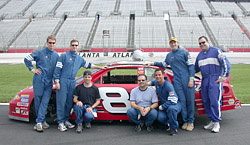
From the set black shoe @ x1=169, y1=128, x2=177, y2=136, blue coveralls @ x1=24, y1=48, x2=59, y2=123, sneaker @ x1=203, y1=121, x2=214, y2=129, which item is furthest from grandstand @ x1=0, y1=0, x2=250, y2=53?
black shoe @ x1=169, y1=128, x2=177, y2=136

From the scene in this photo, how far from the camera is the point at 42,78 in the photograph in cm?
452

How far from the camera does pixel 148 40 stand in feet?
125

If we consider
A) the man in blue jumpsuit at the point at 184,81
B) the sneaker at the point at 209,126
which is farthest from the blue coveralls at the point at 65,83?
the sneaker at the point at 209,126

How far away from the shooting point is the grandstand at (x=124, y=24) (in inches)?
1464

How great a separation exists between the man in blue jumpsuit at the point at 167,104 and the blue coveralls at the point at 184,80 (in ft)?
0.58

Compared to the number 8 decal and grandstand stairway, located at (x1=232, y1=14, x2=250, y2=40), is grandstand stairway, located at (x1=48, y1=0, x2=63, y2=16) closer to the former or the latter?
grandstand stairway, located at (x1=232, y1=14, x2=250, y2=40)

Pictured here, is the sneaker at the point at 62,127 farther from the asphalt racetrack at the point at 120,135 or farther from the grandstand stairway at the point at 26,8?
the grandstand stairway at the point at 26,8

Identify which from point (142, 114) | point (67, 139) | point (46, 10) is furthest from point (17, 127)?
point (46, 10)

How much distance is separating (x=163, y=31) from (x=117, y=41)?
8538mm

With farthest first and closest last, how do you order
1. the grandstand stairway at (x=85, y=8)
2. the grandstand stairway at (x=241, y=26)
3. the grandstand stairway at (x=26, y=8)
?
the grandstand stairway at (x=26, y=8) < the grandstand stairway at (x=85, y=8) < the grandstand stairway at (x=241, y=26)

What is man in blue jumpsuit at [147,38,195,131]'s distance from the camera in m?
4.44

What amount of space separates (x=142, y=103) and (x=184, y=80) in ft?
3.07

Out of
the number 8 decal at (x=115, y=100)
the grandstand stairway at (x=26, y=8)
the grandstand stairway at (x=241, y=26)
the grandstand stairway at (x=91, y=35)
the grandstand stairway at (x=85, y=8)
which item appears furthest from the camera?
the grandstand stairway at (x=26, y=8)

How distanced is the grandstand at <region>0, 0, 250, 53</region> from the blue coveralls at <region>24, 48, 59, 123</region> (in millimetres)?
27567
